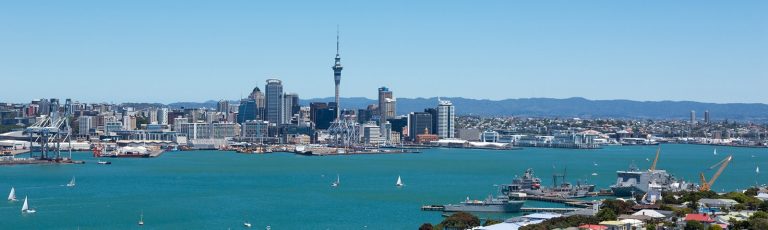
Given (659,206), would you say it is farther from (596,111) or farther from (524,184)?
(596,111)

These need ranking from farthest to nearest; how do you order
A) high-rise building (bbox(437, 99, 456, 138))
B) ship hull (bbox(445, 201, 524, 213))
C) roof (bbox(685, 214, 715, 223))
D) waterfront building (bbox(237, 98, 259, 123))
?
waterfront building (bbox(237, 98, 259, 123)) < high-rise building (bbox(437, 99, 456, 138)) < ship hull (bbox(445, 201, 524, 213)) < roof (bbox(685, 214, 715, 223))

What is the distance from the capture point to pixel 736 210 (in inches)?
652

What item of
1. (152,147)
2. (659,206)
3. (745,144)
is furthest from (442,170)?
(745,144)

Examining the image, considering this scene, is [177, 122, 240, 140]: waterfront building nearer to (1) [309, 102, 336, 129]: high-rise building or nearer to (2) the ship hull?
(1) [309, 102, 336, 129]: high-rise building

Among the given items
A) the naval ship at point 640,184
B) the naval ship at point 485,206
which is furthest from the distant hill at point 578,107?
the naval ship at point 485,206

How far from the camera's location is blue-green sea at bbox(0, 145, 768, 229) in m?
18.8

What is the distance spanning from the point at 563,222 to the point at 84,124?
49.7m

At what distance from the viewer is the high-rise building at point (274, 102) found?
71.6 m

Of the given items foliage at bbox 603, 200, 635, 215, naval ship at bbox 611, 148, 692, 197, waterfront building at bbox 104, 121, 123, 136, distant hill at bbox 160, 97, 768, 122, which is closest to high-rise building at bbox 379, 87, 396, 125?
waterfront building at bbox 104, 121, 123, 136

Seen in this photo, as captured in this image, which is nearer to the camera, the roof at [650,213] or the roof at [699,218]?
the roof at [699,218]

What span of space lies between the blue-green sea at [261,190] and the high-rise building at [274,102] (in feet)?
102

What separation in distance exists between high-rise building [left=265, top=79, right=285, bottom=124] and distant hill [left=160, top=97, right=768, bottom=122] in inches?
3458

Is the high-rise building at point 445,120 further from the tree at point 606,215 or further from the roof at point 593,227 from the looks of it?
the roof at point 593,227

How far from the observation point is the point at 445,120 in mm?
66688
